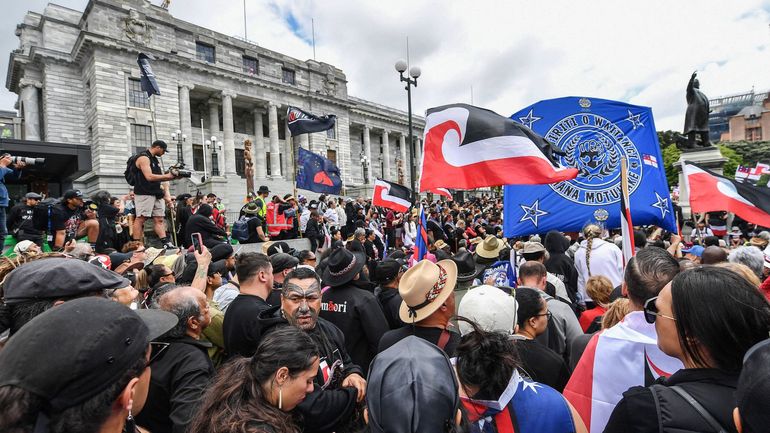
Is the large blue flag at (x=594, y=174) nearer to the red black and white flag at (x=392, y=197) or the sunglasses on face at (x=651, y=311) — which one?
the sunglasses on face at (x=651, y=311)

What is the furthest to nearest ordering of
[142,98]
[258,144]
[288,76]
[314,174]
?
[288,76], [258,144], [142,98], [314,174]

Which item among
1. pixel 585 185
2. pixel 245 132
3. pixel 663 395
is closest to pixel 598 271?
pixel 585 185

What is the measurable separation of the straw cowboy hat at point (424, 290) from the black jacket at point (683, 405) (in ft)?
4.18

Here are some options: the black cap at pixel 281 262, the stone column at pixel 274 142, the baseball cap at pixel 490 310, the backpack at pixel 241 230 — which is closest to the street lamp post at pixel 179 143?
the stone column at pixel 274 142

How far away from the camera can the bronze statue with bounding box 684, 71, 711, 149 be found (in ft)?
48.1

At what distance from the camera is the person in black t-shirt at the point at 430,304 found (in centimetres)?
255

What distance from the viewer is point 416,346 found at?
1.50 meters

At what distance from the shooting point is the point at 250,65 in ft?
152

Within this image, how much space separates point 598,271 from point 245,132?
46.7 metres

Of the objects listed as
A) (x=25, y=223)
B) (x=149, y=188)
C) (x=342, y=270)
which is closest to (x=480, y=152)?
(x=342, y=270)

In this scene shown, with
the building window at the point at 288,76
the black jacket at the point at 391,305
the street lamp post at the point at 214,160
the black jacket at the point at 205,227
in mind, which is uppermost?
the building window at the point at 288,76

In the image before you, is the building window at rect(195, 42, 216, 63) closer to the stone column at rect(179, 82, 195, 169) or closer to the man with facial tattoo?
the stone column at rect(179, 82, 195, 169)

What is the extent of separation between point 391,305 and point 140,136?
1415 inches

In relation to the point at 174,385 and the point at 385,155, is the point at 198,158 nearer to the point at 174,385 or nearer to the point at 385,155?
the point at 385,155
